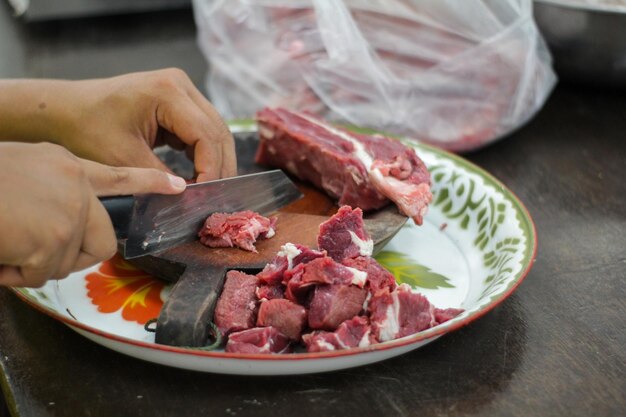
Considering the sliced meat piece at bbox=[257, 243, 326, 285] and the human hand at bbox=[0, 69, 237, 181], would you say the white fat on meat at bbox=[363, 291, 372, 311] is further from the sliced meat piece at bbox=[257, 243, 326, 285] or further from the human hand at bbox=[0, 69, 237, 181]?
the human hand at bbox=[0, 69, 237, 181]

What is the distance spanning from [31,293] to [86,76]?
1.80 meters

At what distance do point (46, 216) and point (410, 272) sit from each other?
0.92 m

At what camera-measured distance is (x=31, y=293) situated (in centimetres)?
156

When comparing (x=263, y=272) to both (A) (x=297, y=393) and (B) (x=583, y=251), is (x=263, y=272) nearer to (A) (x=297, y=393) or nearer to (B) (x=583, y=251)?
(A) (x=297, y=393)

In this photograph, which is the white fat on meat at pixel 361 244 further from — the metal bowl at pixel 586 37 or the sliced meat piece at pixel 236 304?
the metal bowl at pixel 586 37

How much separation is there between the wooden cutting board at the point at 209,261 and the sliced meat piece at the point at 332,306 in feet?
0.71

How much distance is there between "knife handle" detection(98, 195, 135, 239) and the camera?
1550 mm

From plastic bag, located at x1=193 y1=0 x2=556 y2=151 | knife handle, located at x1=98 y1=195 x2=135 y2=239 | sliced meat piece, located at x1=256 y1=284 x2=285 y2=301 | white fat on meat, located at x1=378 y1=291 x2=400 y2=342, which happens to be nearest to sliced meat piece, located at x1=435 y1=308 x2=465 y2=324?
white fat on meat, located at x1=378 y1=291 x2=400 y2=342

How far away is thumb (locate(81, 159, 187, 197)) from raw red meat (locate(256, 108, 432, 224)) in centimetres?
52

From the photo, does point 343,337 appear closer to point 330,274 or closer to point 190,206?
point 330,274

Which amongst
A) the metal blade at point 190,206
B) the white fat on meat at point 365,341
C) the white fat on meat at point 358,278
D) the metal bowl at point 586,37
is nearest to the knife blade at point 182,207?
the metal blade at point 190,206

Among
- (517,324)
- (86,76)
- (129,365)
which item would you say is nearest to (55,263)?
(129,365)

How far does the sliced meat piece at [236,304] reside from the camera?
4.86 feet

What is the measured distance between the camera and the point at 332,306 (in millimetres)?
1434
